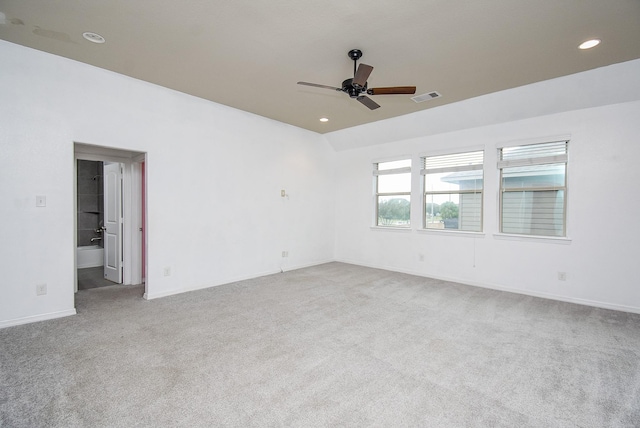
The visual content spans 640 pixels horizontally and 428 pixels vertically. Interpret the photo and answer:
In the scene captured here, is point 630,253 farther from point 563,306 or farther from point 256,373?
point 256,373

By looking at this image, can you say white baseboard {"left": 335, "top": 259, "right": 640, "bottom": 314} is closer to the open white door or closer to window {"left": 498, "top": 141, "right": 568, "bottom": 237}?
window {"left": 498, "top": 141, "right": 568, "bottom": 237}

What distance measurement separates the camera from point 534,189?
452 cm

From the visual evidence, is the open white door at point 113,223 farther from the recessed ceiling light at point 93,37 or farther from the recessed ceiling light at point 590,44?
the recessed ceiling light at point 590,44

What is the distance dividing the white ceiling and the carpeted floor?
118 inches

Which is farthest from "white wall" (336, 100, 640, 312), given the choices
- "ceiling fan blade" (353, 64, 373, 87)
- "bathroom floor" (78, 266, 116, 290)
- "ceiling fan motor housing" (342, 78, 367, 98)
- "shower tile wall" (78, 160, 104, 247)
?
"shower tile wall" (78, 160, 104, 247)

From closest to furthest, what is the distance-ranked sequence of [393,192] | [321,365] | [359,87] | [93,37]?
[321,365] < [93,37] < [359,87] < [393,192]

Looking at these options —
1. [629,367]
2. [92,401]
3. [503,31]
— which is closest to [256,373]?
[92,401]

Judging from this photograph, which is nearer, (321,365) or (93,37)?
(321,365)

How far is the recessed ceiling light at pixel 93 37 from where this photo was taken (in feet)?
9.42

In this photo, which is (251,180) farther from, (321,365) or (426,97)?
(321,365)

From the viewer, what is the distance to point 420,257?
568cm

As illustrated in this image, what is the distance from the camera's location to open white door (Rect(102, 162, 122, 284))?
190 inches

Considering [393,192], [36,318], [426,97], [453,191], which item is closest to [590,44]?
[426,97]

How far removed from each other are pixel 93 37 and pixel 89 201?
5.25 meters
